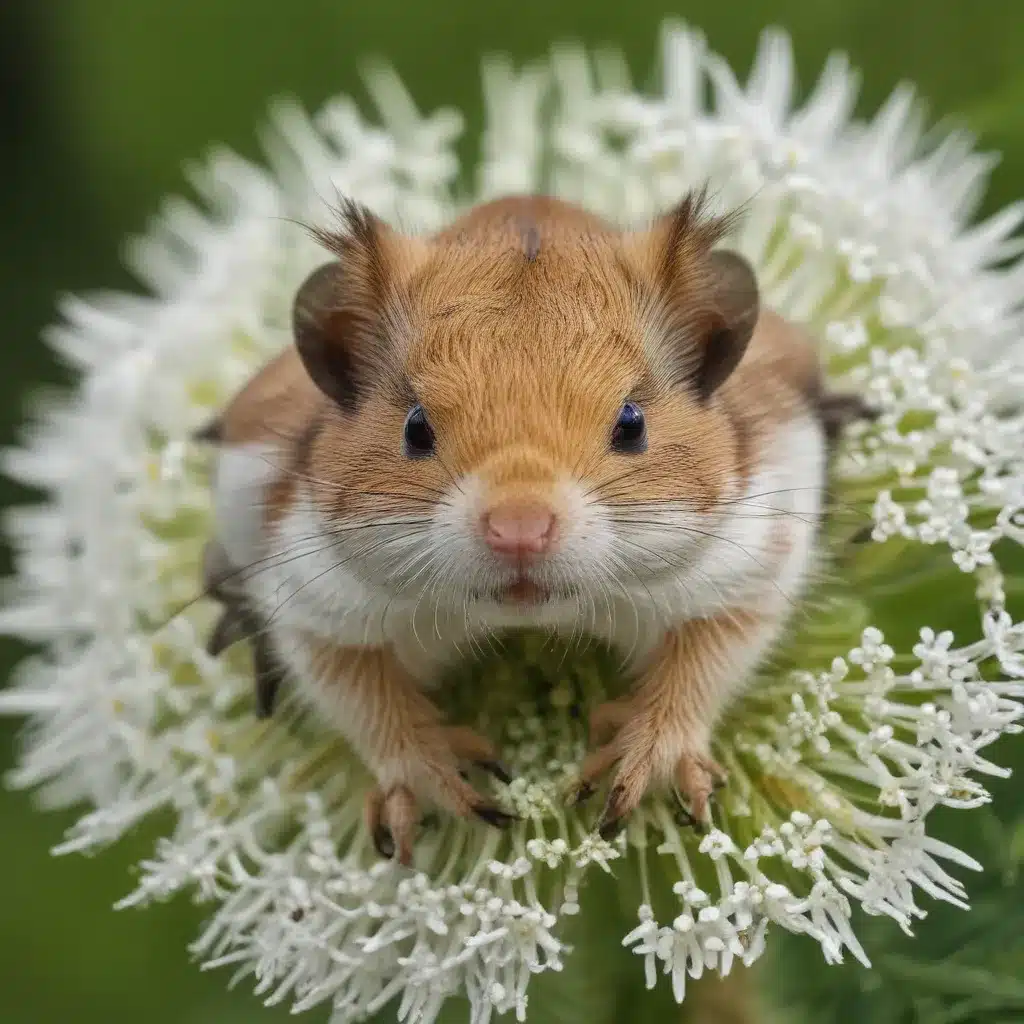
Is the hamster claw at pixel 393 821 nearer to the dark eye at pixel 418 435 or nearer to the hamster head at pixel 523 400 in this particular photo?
the hamster head at pixel 523 400

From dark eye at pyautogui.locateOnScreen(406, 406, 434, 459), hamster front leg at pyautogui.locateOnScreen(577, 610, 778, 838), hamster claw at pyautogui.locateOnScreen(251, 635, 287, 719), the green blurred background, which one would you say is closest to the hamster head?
dark eye at pyautogui.locateOnScreen(406, 406, 434, 459)

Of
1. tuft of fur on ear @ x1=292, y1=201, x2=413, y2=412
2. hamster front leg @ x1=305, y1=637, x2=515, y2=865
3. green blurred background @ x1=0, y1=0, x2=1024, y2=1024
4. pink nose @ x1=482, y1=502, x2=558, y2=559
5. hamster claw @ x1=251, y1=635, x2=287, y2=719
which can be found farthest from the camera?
green blurred background @ x1=0, y1=0, x2=1024, y2=1024

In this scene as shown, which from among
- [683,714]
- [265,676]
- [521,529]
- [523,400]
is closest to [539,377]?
[523,400]

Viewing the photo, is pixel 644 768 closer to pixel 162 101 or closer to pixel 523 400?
pixel 523 400

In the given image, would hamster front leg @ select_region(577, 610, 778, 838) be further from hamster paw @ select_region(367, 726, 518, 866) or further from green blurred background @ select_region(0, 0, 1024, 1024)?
green blurred background @ select_region(0, 0, 1024, 1024)

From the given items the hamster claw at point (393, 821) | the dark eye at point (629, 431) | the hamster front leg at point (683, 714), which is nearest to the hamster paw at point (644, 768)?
the hamster front leg at point (683, 714)

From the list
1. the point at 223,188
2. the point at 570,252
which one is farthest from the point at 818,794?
the point at 223,188

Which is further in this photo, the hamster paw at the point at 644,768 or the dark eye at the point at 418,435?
the hamster paw at the point at 644,768

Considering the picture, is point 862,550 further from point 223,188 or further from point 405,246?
point 223,188
